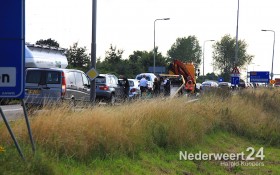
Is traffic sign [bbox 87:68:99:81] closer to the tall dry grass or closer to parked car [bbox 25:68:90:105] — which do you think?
parked car [bbox 25:68:90:105]

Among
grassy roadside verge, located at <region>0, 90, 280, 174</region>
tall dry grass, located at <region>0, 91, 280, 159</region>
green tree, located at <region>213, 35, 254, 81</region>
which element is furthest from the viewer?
green tree, located at <region>213, 35, 254, 81</region>

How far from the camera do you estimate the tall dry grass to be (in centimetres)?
784

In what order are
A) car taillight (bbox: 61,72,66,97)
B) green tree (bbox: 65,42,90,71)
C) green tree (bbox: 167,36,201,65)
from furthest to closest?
green tree (bbox: 167,36,201,65) → green tree (bbox: 65,42,90,71) → car taillight (bbox: 61,72,66,97)

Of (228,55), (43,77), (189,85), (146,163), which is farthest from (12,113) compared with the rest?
(228,55)

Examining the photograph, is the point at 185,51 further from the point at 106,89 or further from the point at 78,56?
the point at 106,89

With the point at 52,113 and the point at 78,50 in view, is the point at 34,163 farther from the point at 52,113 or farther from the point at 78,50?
the point at 78,50

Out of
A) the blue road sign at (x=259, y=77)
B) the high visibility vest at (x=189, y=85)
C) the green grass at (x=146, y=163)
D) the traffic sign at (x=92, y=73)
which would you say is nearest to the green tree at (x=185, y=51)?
the blue road sign at (x=259, y=77)

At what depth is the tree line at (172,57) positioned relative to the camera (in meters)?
63.7

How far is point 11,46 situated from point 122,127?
3569 millimetres

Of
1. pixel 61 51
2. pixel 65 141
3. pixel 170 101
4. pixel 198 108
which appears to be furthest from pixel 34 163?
pixel 61 51

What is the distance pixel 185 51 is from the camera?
119 metres

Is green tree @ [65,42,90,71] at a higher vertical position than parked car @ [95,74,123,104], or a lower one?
higher

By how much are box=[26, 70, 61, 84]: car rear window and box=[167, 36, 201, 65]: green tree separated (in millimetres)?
101522

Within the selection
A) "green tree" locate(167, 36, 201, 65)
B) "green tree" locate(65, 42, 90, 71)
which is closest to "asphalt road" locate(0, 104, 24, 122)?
"green tree" locate(65, 42, 90, 71)
